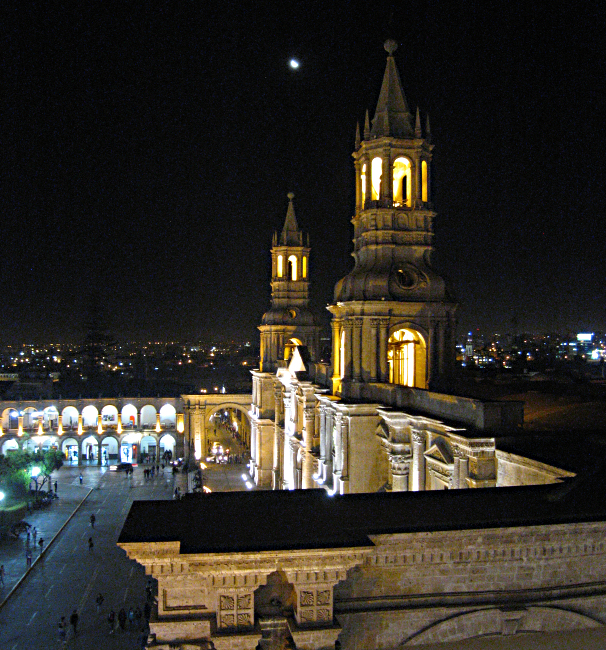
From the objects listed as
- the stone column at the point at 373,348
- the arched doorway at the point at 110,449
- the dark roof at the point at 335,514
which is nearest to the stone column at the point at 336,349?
the stone column at the point at 373,348

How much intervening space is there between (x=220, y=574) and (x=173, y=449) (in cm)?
5249

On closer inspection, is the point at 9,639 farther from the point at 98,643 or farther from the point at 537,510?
the point at 537,510

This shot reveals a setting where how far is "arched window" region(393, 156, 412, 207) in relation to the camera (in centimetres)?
2269

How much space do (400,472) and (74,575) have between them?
1668 centimetres

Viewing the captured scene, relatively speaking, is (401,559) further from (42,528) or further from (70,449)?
(70,449)

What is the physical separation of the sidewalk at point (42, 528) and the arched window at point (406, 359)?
17.5m

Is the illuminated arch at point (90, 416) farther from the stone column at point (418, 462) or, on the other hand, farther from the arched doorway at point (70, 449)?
the stone column at point (418, 462)

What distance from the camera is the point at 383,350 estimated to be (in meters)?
21.6

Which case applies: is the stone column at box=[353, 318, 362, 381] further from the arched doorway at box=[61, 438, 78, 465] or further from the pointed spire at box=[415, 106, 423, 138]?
the arched doorway at box=[61, 438, 78, 465]

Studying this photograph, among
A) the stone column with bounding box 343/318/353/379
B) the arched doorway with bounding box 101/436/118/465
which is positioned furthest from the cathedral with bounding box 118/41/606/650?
the arched doorway with bounding box 101/436/118/465

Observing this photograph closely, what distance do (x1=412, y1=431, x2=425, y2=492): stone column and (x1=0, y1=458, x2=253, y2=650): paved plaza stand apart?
10.9 metres

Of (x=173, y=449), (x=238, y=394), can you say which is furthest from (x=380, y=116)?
(x=173, y=449)

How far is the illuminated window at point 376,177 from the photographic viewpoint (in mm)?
22781

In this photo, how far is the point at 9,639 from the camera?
20.4 meters
